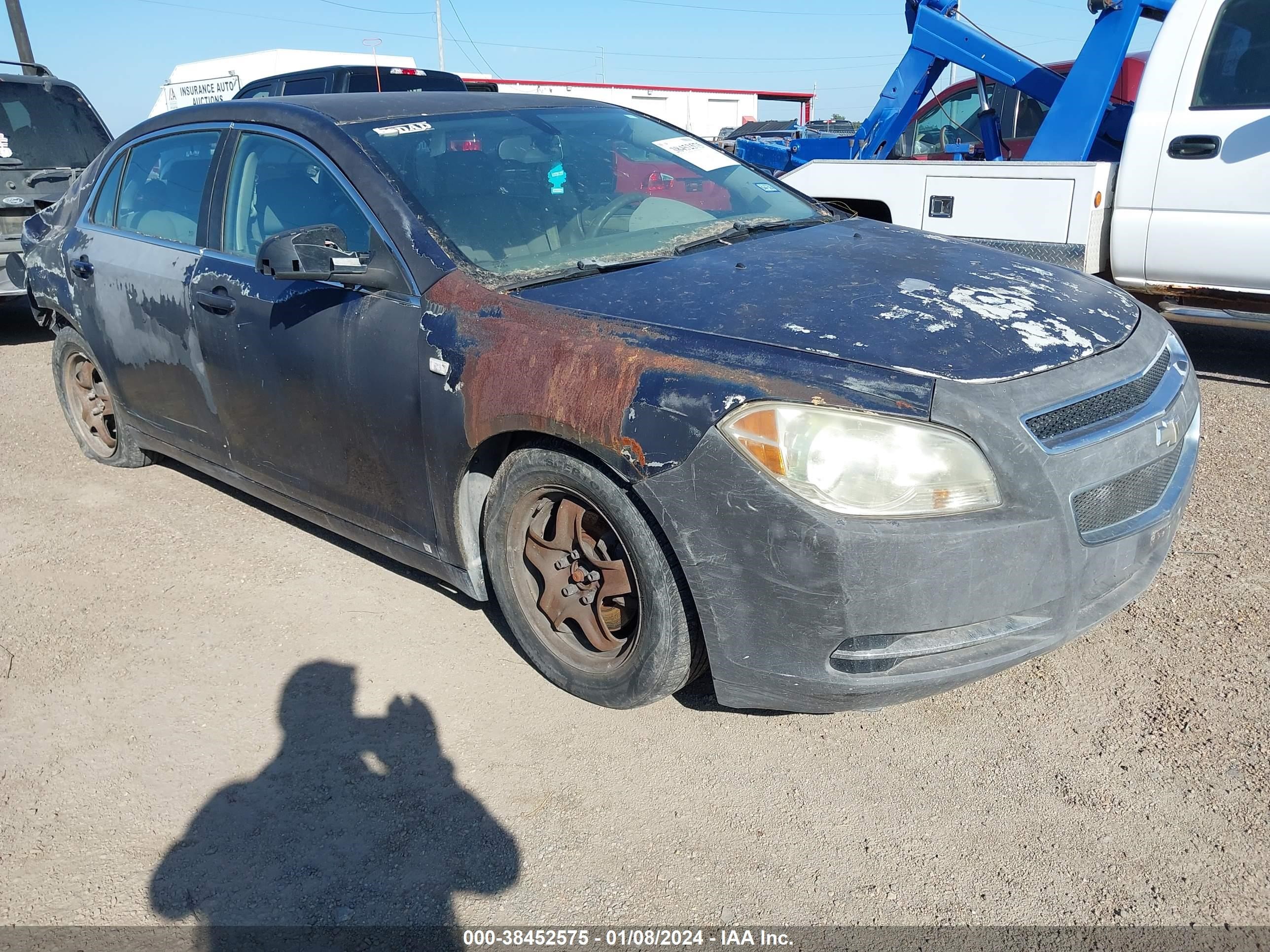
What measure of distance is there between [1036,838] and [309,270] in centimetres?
253

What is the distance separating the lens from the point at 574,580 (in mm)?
2824

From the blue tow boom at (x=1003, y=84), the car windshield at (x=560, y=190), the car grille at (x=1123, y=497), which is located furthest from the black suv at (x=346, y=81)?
the car grille at (x=1123, y=497)

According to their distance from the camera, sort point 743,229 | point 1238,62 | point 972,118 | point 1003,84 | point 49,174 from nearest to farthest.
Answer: point 743,229
point 1238,62
point 1003,84
point 49,174
point 972,118

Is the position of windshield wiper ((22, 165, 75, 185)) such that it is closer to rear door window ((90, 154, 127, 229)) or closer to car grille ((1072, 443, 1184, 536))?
rear door window ((90, 154, 127, 229))

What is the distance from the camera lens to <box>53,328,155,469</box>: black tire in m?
4.91

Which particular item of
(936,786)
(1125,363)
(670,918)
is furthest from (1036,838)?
(1125,363)

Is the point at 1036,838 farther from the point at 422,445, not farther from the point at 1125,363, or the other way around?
the point at 422,445

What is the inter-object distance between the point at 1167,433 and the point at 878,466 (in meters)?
0.90

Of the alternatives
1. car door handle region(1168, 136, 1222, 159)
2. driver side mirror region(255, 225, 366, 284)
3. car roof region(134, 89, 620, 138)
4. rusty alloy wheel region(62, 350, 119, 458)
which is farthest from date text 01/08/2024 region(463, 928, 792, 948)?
car door handle region(1168, 136, 1222, 159)

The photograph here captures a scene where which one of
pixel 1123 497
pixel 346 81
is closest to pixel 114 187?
pixel 1123 497

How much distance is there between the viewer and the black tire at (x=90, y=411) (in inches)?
193

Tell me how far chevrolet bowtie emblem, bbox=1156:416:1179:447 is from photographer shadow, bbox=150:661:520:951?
1.93 m

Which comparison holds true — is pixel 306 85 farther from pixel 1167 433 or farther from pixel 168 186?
pixel 1167 433

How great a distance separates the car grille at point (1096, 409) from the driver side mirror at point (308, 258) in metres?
2.00
